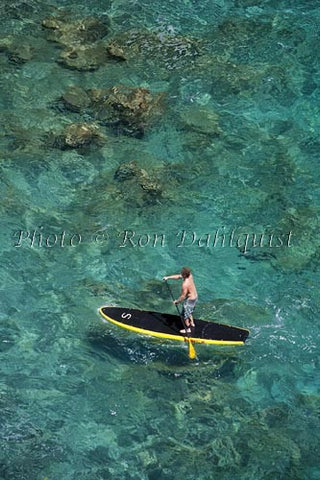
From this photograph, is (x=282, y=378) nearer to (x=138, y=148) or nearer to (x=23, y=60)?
(x=138, y=148)

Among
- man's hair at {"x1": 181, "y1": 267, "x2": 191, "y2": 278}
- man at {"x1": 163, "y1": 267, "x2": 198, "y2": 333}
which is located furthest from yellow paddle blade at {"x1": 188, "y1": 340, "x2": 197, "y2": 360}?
man's hair at {"x1": 181, "y1": 267, "x2": 191, "y2": 278}

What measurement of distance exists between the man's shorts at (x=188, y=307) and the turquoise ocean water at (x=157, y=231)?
0.92 m

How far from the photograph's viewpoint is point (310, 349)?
2058 cm

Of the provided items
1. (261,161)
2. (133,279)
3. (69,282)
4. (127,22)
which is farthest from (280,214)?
(127,22)

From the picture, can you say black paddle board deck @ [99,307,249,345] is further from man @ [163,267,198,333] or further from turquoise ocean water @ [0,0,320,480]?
turquoise ocean water @ [0,0,320,480]

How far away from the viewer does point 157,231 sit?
941 inches

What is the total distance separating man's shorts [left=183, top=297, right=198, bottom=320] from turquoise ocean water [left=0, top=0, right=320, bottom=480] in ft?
3.01

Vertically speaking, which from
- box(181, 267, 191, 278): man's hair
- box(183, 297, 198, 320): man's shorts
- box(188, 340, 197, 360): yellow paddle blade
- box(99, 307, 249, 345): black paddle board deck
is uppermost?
box(181, 267, 191, 278): man's hair

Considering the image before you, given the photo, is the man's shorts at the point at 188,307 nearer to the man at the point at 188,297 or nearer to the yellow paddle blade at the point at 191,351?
the man at the point at 188,297

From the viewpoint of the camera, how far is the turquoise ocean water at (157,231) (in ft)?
60.9

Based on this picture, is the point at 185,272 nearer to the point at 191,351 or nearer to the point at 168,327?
the point at 168,327

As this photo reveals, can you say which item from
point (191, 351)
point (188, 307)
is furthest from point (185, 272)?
point (191, 351)

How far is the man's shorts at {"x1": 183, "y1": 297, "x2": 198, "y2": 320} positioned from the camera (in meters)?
19.9

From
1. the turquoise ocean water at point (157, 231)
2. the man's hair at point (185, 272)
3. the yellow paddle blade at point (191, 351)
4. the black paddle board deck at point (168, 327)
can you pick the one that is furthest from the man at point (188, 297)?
the turquoise ocean water at point (157, 231)
